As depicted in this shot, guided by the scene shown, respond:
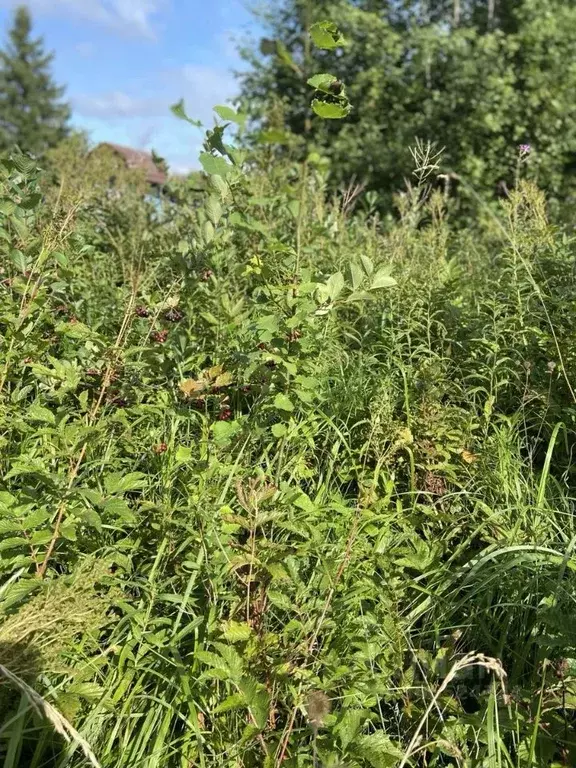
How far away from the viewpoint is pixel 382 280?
75.3 inches

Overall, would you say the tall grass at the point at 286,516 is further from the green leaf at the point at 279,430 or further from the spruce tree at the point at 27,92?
the spruce tree at the point at 27,92

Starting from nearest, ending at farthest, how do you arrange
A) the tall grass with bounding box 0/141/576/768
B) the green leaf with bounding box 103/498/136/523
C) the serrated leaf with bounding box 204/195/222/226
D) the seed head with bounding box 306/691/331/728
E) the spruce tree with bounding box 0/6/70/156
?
the seed head with bounding box 306/691/331/728, the tall grass with bounding box 0/141/576/768, the green leaf with bounding box 103/498/136/523, the serrated leaf with bounding box 204/195/222/226, the spruce tree with bounding box 0/6/70/156

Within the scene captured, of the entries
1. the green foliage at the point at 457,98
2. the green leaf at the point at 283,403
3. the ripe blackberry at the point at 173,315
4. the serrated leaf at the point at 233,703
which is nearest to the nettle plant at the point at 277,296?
the green leaf at the point at 283,403

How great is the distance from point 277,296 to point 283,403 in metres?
0.38

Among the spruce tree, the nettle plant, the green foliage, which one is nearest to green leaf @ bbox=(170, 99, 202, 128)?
the nettle plant

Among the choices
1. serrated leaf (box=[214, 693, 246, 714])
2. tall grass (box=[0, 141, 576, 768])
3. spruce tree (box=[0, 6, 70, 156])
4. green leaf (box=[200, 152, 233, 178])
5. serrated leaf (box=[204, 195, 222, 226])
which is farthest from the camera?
spruce tree (box=[0, 6, 70, 156])

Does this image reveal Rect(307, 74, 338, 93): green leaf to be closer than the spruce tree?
Yes

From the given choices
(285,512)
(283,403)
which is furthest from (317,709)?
(283,403)

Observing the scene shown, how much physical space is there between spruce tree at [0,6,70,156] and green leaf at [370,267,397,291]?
127 feet

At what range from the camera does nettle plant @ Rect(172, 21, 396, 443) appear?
5.78 feet

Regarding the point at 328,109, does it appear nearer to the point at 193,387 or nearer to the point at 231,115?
the point at 231,115

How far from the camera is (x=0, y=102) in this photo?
3725 cm

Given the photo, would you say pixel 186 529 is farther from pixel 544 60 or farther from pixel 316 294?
pixel 544 60

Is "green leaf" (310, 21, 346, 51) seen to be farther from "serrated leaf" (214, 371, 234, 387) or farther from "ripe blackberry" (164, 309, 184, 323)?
"ripe blackberry" (164, 309, 184, 323)
